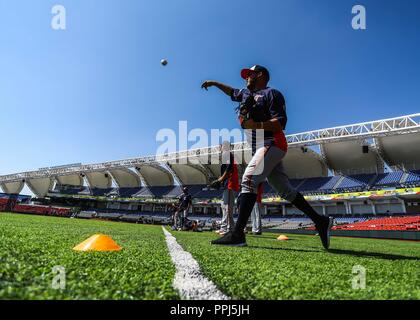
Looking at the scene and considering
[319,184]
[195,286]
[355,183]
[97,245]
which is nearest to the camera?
[195,286]

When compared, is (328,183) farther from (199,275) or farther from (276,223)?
(199,275)

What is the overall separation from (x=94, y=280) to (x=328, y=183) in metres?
43.6

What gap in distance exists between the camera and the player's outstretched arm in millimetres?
3807

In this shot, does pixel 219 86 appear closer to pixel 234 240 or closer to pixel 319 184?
pixel 234 240

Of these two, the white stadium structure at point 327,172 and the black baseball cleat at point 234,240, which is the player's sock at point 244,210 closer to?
the black baseball cleat at point 234,240

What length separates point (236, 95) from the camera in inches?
145

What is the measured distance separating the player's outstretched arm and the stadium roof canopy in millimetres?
25752

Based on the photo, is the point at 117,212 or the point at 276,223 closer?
the point at 276,223

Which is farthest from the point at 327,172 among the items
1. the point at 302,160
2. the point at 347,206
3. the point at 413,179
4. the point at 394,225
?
the point at 394,225

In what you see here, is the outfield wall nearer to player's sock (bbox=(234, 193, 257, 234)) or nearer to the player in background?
the player in background

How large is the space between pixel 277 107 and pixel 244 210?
132 cm

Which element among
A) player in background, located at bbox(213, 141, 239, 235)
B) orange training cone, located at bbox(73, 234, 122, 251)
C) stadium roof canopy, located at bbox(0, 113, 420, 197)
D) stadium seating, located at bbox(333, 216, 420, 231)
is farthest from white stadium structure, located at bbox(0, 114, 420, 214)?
orange training cone, located at bbox(73, 234, 122, 251)
